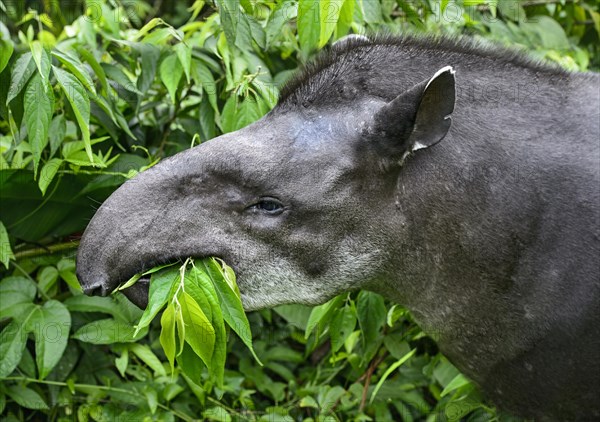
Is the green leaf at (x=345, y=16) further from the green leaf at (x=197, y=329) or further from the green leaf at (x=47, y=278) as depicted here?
the green leaf at (x=47, y=278)

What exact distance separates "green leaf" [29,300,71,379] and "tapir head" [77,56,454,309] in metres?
1.11

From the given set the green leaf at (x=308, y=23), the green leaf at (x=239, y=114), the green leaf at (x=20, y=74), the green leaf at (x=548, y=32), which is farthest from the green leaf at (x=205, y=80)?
the green leaf at (x=548, y=32)

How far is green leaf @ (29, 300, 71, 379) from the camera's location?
4.17 metres

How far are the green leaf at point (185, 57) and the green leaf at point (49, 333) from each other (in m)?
1.26

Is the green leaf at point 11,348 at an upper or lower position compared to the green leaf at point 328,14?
lower

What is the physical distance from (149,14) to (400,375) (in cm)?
572

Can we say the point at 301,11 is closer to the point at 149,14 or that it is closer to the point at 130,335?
the point at 130,335

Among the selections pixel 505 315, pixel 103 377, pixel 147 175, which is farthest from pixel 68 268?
pixel 505 315

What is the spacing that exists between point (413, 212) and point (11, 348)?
2.07m

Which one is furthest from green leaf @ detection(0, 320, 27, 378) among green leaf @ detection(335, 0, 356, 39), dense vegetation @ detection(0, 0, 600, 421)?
green leaf @ detection(335, 0, 356, 39)

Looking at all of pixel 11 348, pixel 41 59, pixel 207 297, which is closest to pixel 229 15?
pixel 41 59

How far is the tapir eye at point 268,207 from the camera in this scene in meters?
3.23

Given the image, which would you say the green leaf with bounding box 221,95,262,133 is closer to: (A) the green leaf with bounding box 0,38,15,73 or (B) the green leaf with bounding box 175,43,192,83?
(B) the green leaf with bounding box 175,43,192,83

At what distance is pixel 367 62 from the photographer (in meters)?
3.37
